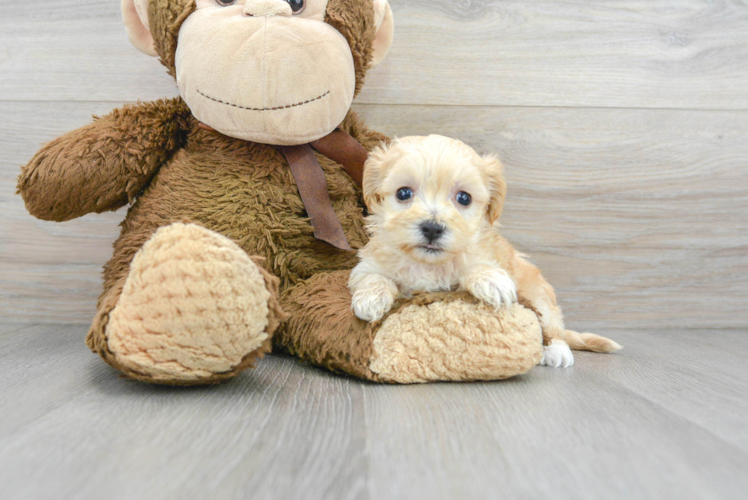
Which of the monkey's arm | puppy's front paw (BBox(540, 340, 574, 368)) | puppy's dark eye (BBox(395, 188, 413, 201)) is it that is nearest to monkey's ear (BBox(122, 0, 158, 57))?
the monkey's arm

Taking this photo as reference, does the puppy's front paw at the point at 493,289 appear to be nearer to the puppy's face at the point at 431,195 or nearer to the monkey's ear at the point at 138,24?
the puppy's face at the point at 431,195

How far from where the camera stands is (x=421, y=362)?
104 centimetres

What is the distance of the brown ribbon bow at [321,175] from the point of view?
126 centimetres

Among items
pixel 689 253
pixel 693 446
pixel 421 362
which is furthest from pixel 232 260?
pixel 689 253

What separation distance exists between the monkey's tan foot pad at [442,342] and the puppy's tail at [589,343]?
43 centimetres

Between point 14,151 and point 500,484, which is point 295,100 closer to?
point 500,484

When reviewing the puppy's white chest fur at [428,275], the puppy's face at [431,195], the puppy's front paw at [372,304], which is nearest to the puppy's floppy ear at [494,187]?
the puppy's face at [431,195]

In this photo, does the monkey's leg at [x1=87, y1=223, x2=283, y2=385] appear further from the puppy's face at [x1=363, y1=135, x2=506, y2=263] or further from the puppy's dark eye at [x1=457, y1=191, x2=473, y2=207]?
the puppy's dark eye at [x1=457, y1=191, x2=473, y2=207]

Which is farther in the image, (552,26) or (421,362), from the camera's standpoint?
(552,26)

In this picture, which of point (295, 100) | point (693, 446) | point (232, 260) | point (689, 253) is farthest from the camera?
point (689, 253)

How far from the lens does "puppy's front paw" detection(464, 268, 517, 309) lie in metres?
1.03

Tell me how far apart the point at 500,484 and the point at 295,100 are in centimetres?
85

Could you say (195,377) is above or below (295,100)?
below

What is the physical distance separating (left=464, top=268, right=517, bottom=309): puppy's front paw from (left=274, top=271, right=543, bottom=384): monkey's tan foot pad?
16 millimetres
